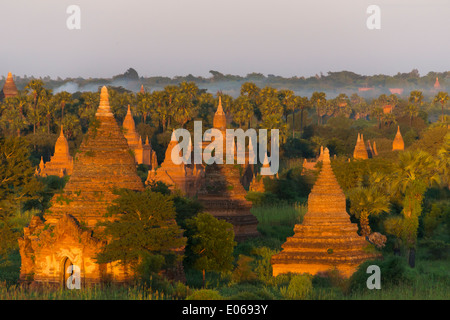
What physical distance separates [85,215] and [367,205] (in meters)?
22.3

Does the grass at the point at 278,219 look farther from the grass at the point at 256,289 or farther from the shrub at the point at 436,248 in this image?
the shrub at the point at 436,248

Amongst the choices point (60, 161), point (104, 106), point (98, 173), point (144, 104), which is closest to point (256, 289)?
point (98, 173)

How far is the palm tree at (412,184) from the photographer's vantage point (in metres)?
57.1

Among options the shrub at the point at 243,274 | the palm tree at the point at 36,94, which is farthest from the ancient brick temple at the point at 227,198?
the palm tree at the point at 36,94

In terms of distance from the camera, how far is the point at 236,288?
4506 cm

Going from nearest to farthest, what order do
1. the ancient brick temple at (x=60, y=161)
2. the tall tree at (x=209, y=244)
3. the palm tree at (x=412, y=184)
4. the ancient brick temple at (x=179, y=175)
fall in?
the tall tree at (x=209, y=244), the palm tree at (x=412, y=184), the ancient brick temple at (x=179, y=175), the ancient brick temple at (x=60, y=161)

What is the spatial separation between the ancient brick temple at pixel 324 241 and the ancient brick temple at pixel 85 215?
8074 millimetres

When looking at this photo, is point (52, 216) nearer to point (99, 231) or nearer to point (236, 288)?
point (99, 231)

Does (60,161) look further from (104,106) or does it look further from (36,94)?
(104,106)

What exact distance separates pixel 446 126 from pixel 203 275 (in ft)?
217

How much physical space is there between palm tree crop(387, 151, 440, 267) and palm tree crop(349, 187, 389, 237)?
3.92 feet

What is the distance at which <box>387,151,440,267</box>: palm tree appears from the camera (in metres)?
57.1

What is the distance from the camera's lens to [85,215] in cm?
4391
